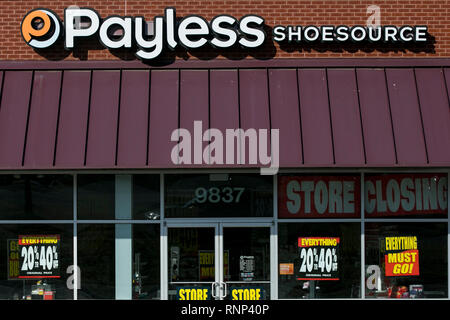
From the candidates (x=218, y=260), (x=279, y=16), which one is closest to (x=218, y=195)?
(x=218, y=260)

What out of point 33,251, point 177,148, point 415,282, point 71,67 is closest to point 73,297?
point 33,251

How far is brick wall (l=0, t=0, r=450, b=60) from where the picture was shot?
460 inches

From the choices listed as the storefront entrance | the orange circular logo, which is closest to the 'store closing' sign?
the storefront entrance

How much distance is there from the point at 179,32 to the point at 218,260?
13.6ft

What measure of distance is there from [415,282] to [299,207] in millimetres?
2474

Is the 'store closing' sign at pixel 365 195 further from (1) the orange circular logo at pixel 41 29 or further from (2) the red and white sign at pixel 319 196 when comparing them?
(1) the orange circular logo at pixel 41 29

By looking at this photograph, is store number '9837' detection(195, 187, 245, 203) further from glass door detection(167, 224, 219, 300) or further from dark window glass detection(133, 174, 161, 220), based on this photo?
dark window glass detection(133, 174, 161, 220)

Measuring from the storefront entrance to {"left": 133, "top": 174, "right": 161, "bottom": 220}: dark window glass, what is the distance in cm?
40

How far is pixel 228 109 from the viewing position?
36.4ft

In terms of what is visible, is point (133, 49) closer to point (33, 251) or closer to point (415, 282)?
point (33, 251)

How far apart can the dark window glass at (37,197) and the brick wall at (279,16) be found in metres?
2.25

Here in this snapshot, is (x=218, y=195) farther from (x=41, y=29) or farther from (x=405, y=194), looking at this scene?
(x=41, y=29)

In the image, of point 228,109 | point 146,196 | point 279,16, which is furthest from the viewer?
point 279,16

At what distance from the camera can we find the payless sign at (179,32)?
11.5 metres
